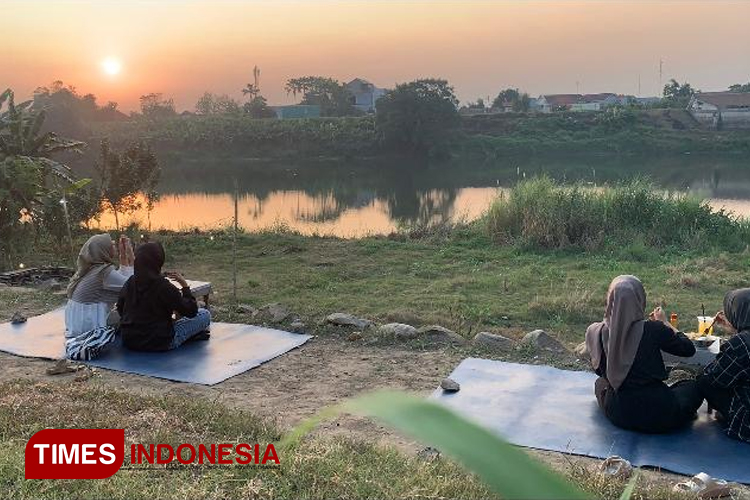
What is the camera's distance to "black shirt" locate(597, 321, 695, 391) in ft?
12.1

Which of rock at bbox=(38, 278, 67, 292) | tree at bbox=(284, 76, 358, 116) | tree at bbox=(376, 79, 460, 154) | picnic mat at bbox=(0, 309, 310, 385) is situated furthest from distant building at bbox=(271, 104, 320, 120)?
picnic mat at bbox=(0, 309, 310, 385)

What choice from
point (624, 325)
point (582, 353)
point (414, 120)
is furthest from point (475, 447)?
point (414, 120)

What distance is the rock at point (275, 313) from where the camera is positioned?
6086 mm

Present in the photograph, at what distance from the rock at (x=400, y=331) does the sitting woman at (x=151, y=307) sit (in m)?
1.49

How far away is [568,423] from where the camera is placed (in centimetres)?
390

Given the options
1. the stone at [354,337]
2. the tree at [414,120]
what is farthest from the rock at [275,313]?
the tree at [414,120]

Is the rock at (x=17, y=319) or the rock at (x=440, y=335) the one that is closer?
the rock at (x=440, y=335)

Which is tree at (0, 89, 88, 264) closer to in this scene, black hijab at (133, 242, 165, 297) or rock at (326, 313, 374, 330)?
black hijab at (133, 242, 165, 297)

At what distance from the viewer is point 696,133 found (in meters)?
42.4

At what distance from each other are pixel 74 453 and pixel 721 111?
5130 centimetres

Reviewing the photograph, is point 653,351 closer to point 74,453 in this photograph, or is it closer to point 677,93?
point 74,453

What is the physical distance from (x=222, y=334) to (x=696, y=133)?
43016 mm

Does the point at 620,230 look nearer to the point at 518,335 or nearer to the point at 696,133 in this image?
the point at 518,335

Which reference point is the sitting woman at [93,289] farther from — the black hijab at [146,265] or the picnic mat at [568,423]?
the picnic mat at [568,423]
